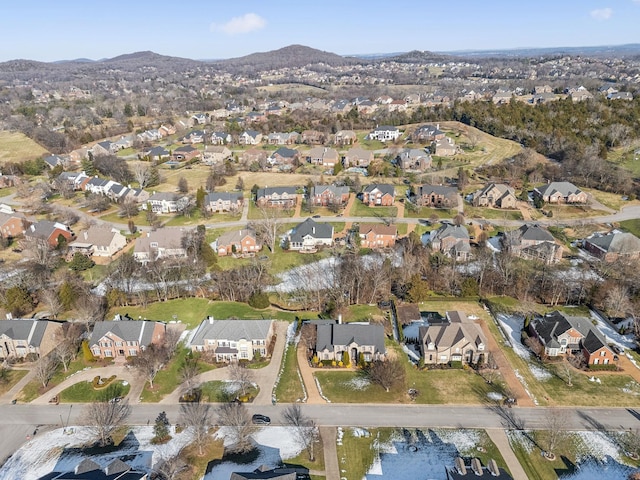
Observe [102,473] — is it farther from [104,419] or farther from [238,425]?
[238,425]

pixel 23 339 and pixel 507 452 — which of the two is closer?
pixel 507 452

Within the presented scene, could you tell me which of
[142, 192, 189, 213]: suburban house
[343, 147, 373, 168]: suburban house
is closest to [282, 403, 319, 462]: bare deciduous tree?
[142, 192, 189, 213]: suburban house

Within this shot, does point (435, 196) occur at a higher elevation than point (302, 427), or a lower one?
higher

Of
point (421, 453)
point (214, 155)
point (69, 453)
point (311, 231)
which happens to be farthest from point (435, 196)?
point (69, 453)

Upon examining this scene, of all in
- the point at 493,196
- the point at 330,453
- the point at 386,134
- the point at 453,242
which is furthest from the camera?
the point at 386,134

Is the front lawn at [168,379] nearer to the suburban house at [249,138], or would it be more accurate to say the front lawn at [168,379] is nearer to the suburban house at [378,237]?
the suburban house at [378,237]

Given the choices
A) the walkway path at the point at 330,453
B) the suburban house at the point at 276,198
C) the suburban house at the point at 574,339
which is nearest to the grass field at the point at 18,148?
the suburban house at the point at 276,198

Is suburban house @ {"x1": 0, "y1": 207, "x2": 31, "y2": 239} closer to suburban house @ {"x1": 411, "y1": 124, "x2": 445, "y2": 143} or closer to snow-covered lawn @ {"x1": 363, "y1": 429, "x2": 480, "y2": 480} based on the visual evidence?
snow-covered lawn @ {"x1": 363, "y1": 429, "x2": 480, "y2": 480}
